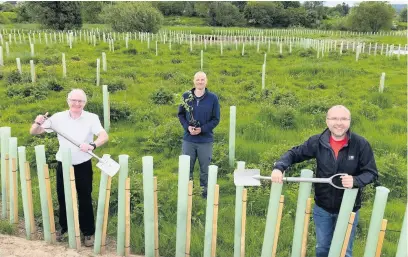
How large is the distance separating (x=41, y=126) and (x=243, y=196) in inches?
78.3

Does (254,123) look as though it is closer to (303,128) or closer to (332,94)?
(303,128)

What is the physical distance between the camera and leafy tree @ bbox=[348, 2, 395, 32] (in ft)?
148

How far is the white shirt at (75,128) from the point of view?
3734mm

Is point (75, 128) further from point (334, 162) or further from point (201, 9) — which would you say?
point (201, 9)

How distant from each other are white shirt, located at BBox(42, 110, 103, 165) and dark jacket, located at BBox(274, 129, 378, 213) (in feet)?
6.09

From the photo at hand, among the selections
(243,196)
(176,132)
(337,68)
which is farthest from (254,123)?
(337,68)

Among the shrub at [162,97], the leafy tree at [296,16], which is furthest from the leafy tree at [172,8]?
the shrub at [162,97]

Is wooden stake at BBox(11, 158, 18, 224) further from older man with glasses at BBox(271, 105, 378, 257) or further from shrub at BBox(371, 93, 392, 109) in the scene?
shrub at BBox(371, 93, 392, 109)

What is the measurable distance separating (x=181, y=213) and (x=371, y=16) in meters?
48.3

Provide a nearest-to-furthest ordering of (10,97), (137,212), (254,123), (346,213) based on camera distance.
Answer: (346,213), (137,212), (254,123), (10,97)

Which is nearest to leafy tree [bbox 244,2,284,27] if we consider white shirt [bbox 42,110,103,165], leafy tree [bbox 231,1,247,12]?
leafy tree [bbox 231,1,247,12]

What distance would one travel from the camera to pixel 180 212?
3.64 meters

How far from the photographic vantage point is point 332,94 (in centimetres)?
1080

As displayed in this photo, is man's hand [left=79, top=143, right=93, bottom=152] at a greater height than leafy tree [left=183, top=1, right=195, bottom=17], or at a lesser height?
lesser
